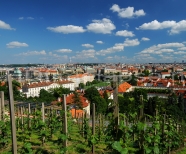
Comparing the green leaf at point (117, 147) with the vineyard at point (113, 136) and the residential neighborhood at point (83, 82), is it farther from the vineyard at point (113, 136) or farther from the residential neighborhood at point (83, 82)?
the residential neighborhood at point (83, 82)

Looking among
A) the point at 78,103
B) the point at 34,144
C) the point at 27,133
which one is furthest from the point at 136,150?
the point at 78,103

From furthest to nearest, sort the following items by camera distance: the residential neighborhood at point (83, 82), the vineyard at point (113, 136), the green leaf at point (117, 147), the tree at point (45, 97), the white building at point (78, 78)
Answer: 1. the white building at point (78, 78)
2. the tree at point (45, 97)
3. the residential neighborhood at point (83, 82)
4. the vineyard at point (113, 136)
5. the green leaf at point (117, 147)

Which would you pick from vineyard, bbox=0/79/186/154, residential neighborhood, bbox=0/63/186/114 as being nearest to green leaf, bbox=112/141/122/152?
vineyard, bbox=0/79/186/154

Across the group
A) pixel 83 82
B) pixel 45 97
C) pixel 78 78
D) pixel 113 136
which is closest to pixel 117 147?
pixel 113 136

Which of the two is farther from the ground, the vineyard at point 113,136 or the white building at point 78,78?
the vineyard at point 113,136

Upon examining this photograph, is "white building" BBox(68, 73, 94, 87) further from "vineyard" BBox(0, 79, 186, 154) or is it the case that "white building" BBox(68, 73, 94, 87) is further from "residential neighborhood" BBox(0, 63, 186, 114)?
"vineyard" BBox(0, 79, 186, 154)

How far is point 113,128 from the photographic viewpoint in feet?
13.3

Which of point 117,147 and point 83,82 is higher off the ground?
point 117,147

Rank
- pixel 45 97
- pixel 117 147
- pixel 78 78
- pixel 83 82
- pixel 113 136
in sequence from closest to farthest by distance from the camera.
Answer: pixel 117 147 → pixel 113 136 → pixel 45 97 → pixel 78 78 → pixel 83 82

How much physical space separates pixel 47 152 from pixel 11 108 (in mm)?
4192

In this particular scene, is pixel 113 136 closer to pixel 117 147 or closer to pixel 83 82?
pixel 117 147

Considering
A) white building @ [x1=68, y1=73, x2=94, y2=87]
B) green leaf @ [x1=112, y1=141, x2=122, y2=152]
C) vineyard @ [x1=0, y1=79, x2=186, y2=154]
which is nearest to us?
green leaf @ [x1=112, y1=141, x2=122, y2=152]

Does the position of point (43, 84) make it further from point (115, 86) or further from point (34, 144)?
point (115, 86)

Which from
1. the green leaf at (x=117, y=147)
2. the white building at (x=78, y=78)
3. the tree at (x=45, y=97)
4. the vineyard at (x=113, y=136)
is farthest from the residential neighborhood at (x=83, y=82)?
the tree at (x=45, y=97)
